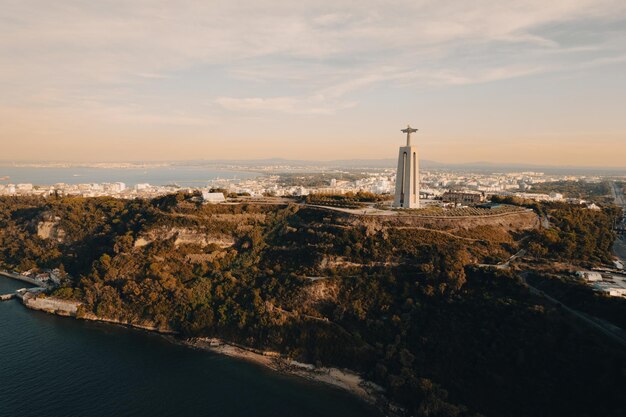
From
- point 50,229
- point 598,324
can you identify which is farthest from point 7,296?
point 598,324

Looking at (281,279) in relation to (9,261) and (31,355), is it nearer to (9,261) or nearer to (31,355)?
(31,355)

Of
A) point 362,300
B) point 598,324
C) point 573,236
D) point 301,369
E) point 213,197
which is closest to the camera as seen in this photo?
point 598,324

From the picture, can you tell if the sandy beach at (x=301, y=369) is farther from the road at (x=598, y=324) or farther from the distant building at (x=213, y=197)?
the distant building at (x=213, y=197)

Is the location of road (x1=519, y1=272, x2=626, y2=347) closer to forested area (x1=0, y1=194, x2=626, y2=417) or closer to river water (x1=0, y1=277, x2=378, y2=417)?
forested area (x1=0, y1=194, x2=626, y2=417)

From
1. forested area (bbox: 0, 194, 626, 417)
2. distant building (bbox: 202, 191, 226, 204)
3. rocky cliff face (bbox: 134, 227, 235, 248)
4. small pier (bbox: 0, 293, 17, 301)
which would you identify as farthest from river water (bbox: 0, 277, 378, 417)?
distant building (bbox: 202, 191, 226, 204)

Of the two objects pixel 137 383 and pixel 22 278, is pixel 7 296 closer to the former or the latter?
pixel 22 278

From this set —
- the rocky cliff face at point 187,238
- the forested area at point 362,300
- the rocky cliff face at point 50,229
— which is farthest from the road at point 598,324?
the rocky cliff face at point 50,229

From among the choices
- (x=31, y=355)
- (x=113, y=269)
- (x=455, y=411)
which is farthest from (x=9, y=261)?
(x=455, y=411)
